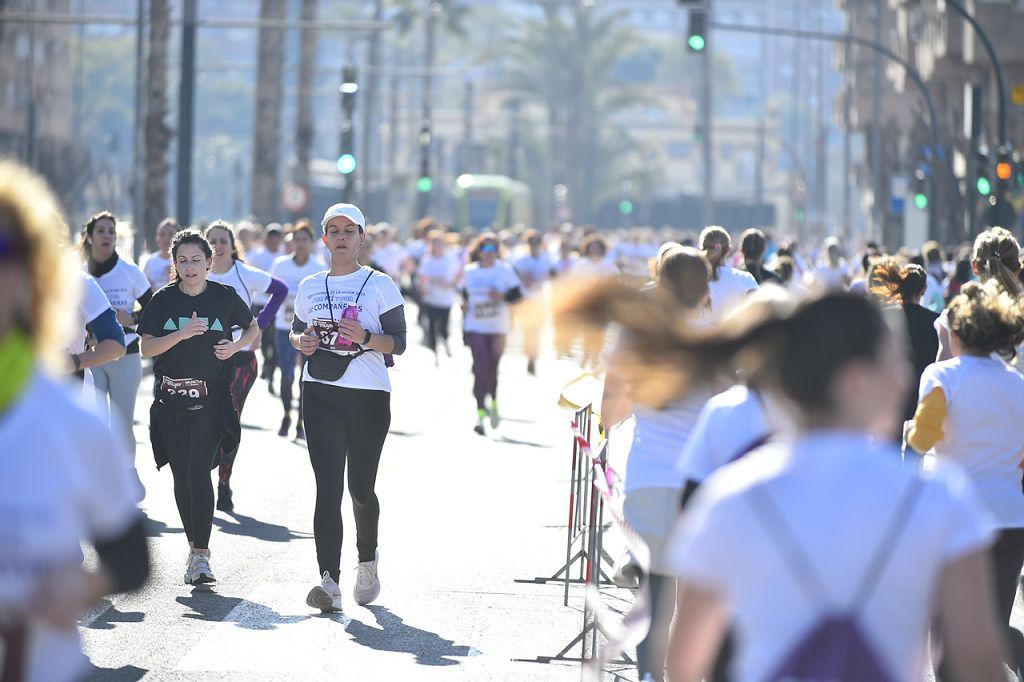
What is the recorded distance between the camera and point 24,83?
68.6 metres

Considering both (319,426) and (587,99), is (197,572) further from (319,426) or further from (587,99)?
(587,99)

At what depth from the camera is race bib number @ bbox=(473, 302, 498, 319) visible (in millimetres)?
17906

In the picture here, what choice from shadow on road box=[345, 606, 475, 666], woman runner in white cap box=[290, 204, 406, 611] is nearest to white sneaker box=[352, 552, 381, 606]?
woman runner in white cap box=[290, 204, 406, 611]

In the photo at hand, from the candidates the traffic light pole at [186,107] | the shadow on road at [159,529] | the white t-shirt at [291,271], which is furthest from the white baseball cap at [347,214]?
the traffic light pole at [186,107]

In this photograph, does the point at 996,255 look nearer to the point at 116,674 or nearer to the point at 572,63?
the point at 116,674

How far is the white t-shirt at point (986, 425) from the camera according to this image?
6309 millimetres

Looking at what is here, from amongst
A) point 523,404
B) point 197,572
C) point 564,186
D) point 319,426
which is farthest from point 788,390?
point 564,186

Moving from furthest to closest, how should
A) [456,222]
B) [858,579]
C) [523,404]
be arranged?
[456,222] → [523,404] → [858,579]

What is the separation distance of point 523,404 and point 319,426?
12.1 metres

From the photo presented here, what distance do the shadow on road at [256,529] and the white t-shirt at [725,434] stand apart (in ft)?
20.5

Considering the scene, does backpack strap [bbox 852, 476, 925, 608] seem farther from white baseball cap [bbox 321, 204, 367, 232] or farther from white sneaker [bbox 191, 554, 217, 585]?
white sneaker [bbox 191, 554, 217, 585]

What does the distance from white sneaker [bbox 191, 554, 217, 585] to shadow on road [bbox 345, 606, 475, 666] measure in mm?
989

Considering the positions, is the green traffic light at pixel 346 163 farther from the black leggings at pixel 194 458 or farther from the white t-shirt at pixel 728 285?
the black leggings at pixel 194 458

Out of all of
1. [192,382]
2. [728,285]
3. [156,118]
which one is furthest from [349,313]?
[156,118]
